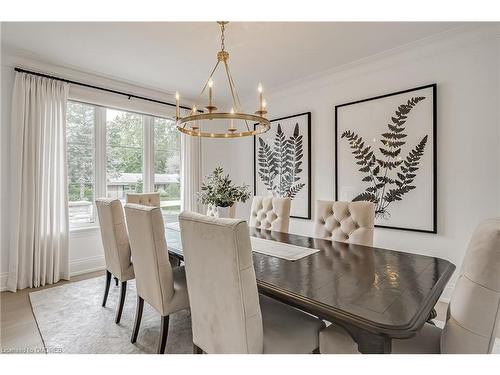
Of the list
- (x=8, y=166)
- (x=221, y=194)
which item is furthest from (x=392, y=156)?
(x=8, y=166)

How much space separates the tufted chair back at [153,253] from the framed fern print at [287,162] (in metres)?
2.36

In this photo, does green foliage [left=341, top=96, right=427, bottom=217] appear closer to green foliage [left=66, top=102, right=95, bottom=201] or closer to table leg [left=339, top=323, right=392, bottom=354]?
table leg [left=339, top=323, right=392, bottom=354]

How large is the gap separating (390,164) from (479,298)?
7.08ft

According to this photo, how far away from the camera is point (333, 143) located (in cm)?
340

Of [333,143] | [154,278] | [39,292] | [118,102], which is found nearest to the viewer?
[154,278]

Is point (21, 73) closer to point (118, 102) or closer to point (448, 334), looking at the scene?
point (118, 102)

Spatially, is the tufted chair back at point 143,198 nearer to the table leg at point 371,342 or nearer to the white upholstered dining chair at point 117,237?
the white upholstered dining chair at point 117,237

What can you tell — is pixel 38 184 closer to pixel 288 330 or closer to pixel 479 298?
pixel 288 330

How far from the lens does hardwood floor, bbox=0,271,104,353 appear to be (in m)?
1.93

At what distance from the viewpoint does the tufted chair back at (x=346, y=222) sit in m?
2.12

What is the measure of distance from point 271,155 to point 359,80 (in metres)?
1.55

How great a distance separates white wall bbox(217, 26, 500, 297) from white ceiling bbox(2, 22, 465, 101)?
0.20 metres

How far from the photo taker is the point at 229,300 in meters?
1.15
